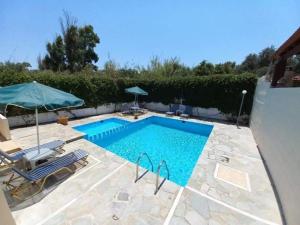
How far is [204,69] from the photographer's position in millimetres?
28156

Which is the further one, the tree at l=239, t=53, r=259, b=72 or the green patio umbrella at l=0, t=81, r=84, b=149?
the tree at l=239, t=53, r=259, b=72

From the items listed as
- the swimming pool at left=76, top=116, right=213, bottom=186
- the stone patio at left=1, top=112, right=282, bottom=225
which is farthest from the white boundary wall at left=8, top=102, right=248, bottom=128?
the stone patio at left=1, top=112, right=282, bottom=225

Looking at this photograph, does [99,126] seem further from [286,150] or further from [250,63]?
[250,63]

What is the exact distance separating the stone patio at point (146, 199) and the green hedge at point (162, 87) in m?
7.62

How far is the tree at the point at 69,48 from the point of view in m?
23.9

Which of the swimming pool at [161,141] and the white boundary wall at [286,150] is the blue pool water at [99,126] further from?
the white boundary wall at [286,150]

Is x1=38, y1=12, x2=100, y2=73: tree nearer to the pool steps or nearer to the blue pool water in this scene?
the blue pool water

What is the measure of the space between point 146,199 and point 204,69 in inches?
1101

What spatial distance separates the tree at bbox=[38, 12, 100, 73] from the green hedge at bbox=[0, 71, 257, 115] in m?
11.6

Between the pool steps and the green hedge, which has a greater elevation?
the green hedge

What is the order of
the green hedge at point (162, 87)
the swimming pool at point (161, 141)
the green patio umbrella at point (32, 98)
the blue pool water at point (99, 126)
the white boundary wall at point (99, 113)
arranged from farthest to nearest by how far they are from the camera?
the green hedge at point (162, 87) < the blue pool water at point (99, 126) < the white boundary wall at point (99, 113) < the swimming pool at point (161, 141) < the green patio umbrella at point (32, 98)

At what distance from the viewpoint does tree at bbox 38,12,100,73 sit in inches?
940

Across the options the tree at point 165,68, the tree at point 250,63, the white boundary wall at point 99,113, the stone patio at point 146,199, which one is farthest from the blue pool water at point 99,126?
the tree at point 250,63

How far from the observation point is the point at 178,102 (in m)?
15.6
